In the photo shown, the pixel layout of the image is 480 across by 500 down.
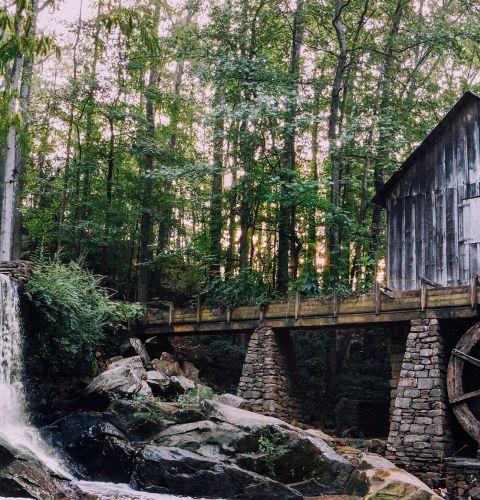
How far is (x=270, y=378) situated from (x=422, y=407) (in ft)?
14.4

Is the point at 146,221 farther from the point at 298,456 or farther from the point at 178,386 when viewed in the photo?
the point at 298,456

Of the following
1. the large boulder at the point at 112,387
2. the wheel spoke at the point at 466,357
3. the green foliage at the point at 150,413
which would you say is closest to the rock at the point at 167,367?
the large boulder at the point at 112,387

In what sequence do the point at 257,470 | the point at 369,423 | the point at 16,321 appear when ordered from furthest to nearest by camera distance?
the point at 369,423 < the point at 16,321 < the point at 257,470

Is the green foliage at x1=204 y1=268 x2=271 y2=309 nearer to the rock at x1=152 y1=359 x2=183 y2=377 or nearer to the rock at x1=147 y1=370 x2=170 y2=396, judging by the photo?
the rock at x1=152 y1=359 x2=183 y2=377

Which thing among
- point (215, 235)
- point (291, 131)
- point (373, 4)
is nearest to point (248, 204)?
point (215, 235)

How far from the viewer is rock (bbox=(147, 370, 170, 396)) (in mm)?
14438

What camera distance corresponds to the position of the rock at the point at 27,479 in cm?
866

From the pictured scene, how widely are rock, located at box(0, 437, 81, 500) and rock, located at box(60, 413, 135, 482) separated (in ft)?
5.02

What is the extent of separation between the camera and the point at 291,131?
20.7m

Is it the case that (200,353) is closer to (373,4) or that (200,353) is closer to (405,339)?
(405,339)

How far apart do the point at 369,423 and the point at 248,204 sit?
8.61 meters

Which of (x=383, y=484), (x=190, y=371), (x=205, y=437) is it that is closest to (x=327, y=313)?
(x=190, y=371)

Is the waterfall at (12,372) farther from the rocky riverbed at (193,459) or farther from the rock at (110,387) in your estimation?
the rock at (110,387)

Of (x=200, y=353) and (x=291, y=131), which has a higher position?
(x=291, y=131)
